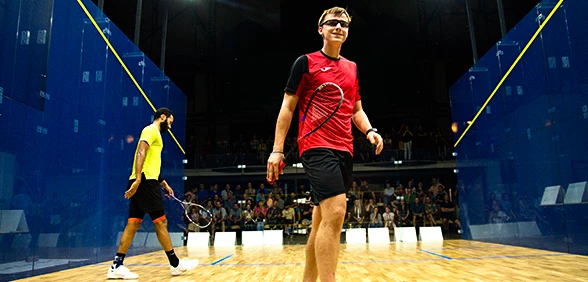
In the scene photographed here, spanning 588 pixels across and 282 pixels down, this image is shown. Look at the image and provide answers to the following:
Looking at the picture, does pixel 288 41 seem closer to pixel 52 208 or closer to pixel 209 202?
pixel 209 202

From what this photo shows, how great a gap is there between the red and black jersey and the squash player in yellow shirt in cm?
184

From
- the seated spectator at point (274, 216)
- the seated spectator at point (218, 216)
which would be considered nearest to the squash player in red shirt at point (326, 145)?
the seated spectator at point (274, 216)

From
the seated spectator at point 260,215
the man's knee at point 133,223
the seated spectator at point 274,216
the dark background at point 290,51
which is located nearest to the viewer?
the man's knee at point 133,223

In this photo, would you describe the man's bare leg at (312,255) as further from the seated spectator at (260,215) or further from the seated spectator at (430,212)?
the seated spectator at (430,212)

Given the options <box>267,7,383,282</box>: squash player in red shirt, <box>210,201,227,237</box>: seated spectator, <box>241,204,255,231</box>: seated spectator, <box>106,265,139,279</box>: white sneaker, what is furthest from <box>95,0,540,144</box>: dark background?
<box>267,7,383,282</box>: squash player in red shirt

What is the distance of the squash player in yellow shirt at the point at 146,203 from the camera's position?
3.02 meters

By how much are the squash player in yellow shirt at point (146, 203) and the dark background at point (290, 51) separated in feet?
29.3

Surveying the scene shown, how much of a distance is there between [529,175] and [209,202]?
249 inches

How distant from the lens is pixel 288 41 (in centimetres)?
1387

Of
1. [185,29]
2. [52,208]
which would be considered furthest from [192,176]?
[52,208]

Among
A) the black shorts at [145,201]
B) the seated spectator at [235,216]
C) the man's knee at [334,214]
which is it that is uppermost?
the black shorts at [145,201]

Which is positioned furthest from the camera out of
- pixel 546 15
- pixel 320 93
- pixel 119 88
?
pixel 119 88

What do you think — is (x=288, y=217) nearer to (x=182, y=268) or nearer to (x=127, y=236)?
(x=182, y=268)

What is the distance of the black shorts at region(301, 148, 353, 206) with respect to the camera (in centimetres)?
146
